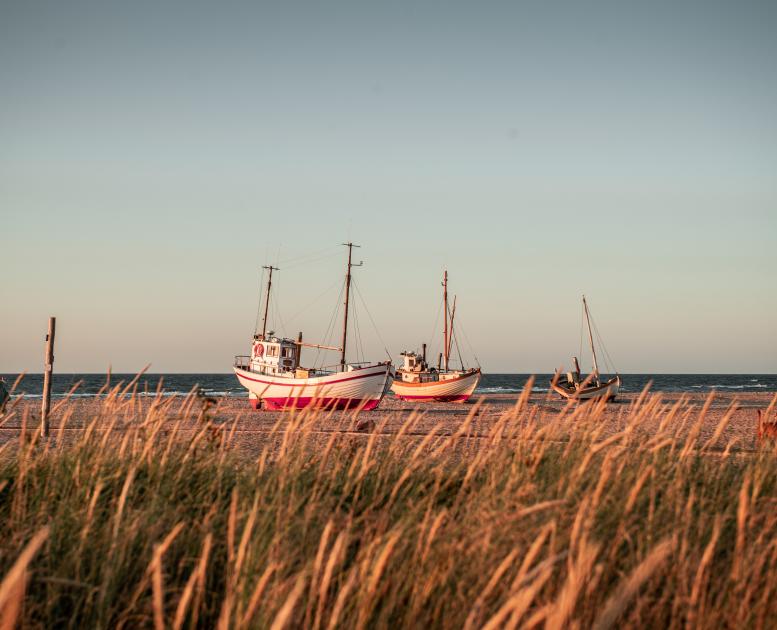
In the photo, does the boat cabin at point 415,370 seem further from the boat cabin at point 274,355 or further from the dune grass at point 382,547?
the dune grass at point 382,547

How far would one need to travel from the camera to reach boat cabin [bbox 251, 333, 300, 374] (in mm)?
37406

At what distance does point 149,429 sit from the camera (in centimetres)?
633

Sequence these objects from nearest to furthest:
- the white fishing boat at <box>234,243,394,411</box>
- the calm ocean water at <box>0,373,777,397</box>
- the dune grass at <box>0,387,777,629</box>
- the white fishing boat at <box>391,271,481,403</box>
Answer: the dune grass at <box>0,387,777,629</box> → the white fishing boat at <box>234,243,394,411</box> → the white fishing boat at <box>391,271,481,403</box> → the calm ocean water at <box>0,373,777,397</box>

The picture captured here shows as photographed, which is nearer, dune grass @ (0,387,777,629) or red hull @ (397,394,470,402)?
dune grass @ (0,387,777,629)

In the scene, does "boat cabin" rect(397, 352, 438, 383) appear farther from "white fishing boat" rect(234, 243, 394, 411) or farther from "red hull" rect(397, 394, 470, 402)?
"white fishing boat" rect(234, 243, 394, 411)

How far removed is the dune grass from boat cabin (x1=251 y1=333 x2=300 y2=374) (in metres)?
31.2

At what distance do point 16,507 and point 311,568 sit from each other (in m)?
2.75

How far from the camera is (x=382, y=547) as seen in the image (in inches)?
152

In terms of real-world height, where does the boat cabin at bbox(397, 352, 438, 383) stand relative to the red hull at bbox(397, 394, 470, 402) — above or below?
above

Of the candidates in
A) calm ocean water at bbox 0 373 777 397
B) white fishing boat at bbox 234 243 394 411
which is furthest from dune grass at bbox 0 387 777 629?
calm ocean water at bbox 0 373 777 397

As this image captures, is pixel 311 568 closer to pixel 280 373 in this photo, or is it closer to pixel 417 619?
pixel 417 619

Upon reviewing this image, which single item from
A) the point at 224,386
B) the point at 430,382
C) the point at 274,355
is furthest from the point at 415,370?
the point at 224,386

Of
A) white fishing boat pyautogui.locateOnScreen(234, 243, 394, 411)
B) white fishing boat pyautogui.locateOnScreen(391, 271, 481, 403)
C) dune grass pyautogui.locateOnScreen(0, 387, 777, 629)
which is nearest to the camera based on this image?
dune grass pyautogui.locateOnScreen(0, 387, 777, 629)

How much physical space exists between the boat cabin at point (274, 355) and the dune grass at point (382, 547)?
102 ft
